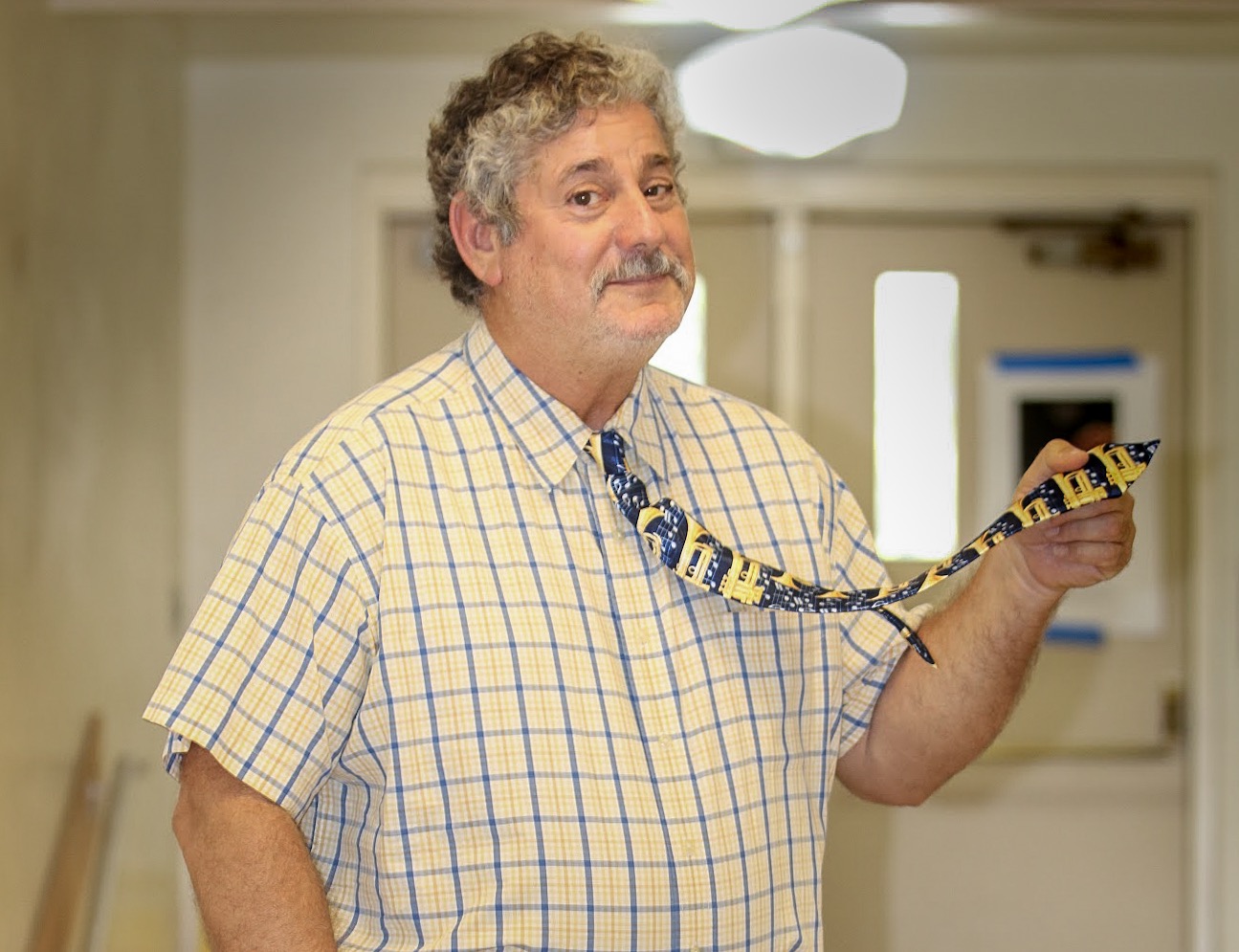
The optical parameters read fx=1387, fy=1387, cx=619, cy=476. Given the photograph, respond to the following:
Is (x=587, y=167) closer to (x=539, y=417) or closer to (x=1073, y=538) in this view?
(x=539, y=417)

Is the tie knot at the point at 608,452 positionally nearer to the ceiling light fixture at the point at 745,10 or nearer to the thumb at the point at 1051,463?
the thumb at the point at 1051,463

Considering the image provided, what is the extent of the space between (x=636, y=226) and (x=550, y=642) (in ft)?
1.20

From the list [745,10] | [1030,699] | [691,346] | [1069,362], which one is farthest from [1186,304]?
[745,10]

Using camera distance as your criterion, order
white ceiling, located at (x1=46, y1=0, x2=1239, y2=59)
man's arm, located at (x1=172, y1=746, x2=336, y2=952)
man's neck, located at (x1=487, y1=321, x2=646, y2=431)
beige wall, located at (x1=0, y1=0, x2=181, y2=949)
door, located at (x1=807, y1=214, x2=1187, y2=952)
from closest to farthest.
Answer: man's arm, located at (x1=172, y1=746, x2=336, y2=952), man's neck, located at (x1=487, y1=321, x2=646, y2=431), beige wall, located at (x1=0, y1=0, x2=181, y2=949), white ceiling, located at (x1=46, y1=0, x2=1239, y2=59), door, located at (x1=807, y1=214, x2=1187, y2=952)

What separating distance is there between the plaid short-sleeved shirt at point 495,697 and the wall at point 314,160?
168cm

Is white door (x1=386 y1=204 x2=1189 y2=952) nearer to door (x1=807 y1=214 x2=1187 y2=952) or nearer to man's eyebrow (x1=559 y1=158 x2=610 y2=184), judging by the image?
door (x1=807 y1=214 x2=1187 y2=952)

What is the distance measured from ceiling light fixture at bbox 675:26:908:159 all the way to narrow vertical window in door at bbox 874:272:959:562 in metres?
0.34

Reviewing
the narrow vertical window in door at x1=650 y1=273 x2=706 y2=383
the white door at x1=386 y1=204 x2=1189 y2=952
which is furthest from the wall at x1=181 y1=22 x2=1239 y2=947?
the narrow vertical window in door at x1=650 y1=273 x2=706 y2=383

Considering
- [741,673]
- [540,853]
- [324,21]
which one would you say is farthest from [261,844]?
[324,21]

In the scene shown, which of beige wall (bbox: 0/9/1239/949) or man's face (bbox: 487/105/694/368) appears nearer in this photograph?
man's face (bbox: 487/105/694/368)

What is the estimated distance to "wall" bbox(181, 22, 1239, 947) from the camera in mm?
2877

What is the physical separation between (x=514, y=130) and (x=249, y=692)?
21.3 inches

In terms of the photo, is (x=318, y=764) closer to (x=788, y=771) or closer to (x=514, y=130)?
(x=788, y=771)

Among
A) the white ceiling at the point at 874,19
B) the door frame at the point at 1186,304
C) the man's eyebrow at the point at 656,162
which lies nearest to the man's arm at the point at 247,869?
the man's eyebrow at the point at 656,162
